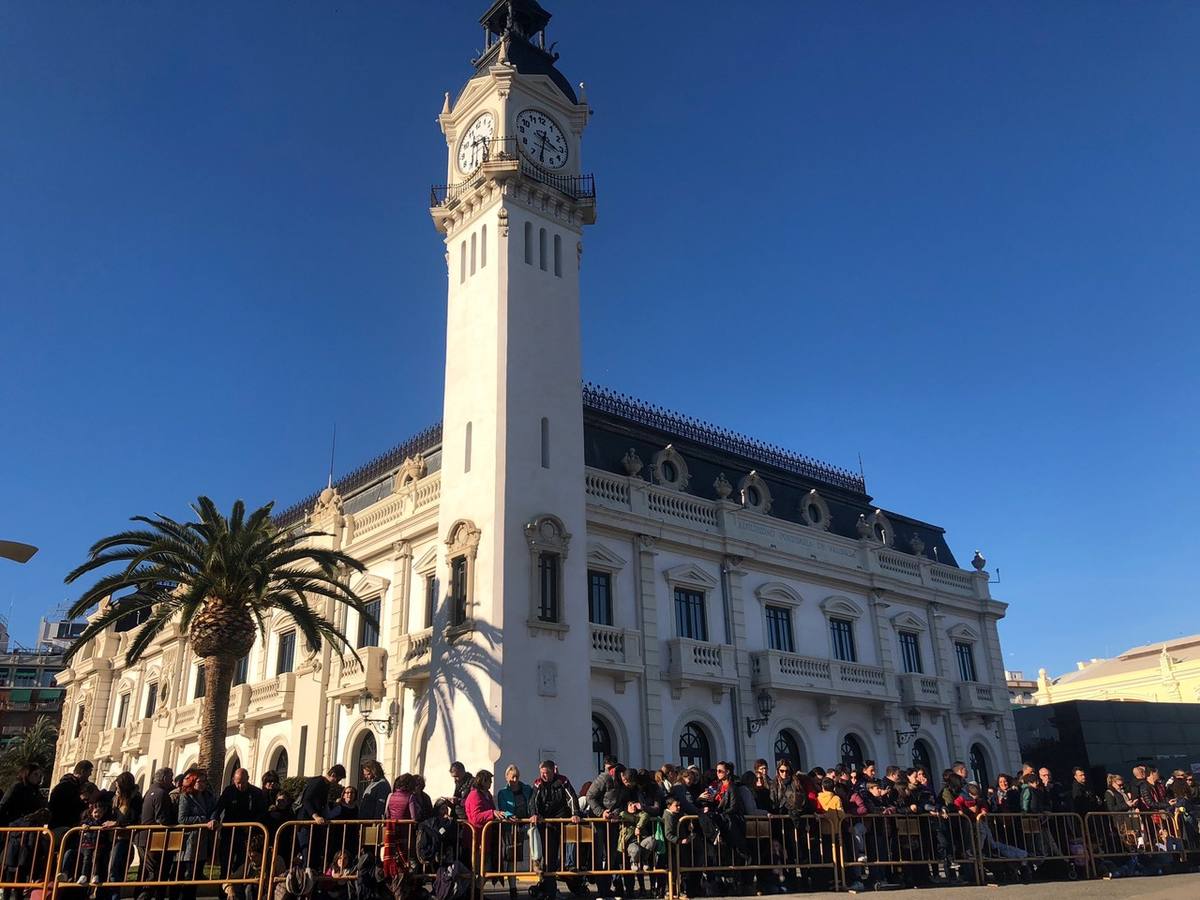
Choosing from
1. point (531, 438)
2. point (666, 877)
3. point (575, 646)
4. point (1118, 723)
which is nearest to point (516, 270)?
point (531, 438)

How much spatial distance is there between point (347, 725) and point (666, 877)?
49.6 feet

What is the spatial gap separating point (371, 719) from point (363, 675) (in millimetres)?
1194

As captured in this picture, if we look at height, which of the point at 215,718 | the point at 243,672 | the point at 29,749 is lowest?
the point at 215,718

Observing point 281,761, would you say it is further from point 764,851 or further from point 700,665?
point 764,851

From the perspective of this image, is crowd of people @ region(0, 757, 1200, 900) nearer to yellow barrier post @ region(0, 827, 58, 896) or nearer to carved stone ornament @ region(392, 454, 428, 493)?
yellow barrier post @ region(0, 827, 58, 896)

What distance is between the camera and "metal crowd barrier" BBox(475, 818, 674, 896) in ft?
40.5

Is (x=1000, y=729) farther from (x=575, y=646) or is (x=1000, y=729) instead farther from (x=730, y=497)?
(x=575, y=646)

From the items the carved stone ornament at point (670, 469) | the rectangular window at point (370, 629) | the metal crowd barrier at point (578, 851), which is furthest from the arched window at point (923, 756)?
the metal crowd barrier at point (578, 851)

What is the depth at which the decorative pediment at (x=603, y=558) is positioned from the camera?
2458 centimetres

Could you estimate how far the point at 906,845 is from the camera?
1459 cm

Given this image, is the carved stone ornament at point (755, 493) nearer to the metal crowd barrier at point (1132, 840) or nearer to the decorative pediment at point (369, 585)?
the decorative pediment at point (369, 585)

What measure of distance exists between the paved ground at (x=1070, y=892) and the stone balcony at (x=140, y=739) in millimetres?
32575

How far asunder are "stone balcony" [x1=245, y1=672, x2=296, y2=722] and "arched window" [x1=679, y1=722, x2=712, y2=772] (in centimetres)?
1154

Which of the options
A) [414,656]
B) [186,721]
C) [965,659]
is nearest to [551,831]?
[414,656]
